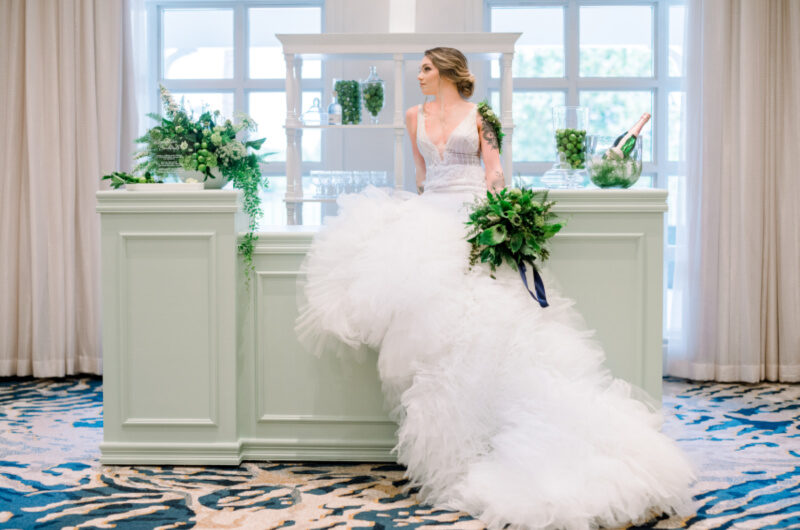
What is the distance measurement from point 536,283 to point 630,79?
283 centimetres

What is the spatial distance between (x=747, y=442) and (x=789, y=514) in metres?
0.99

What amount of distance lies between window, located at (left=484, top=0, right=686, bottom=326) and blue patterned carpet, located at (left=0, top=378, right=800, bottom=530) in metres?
1.96

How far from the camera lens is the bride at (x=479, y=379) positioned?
8.63ft

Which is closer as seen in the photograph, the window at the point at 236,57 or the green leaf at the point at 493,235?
the green leaf at the point at 493,235

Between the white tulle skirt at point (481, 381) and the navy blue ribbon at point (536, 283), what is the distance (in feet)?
0.08

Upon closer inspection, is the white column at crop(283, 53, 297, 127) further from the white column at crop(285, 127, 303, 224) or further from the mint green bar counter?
the mint green bar counter

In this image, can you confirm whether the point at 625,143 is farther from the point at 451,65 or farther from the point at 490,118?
the point at 451,65

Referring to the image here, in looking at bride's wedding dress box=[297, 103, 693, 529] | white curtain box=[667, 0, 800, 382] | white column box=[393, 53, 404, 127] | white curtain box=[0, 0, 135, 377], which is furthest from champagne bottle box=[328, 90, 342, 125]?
white curtain box=[667, 0, 800, 382]

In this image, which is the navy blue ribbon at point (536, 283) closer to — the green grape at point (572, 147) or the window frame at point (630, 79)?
the green grape at point (572, 147)

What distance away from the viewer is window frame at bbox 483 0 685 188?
543 cm

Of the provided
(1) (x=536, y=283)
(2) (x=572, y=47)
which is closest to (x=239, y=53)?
(2) (x=572, y=47)

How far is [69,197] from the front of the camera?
5.10m

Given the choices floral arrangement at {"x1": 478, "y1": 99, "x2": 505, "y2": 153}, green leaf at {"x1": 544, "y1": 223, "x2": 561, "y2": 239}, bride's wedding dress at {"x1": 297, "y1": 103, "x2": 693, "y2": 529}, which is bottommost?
bride's wedding dress at {"x1": 297, "y1": 103, "x2": 693, "y2": 529}

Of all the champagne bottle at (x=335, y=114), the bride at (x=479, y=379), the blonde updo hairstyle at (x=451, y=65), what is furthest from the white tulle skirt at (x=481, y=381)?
the champagne bottle at (x=335, y=114)
